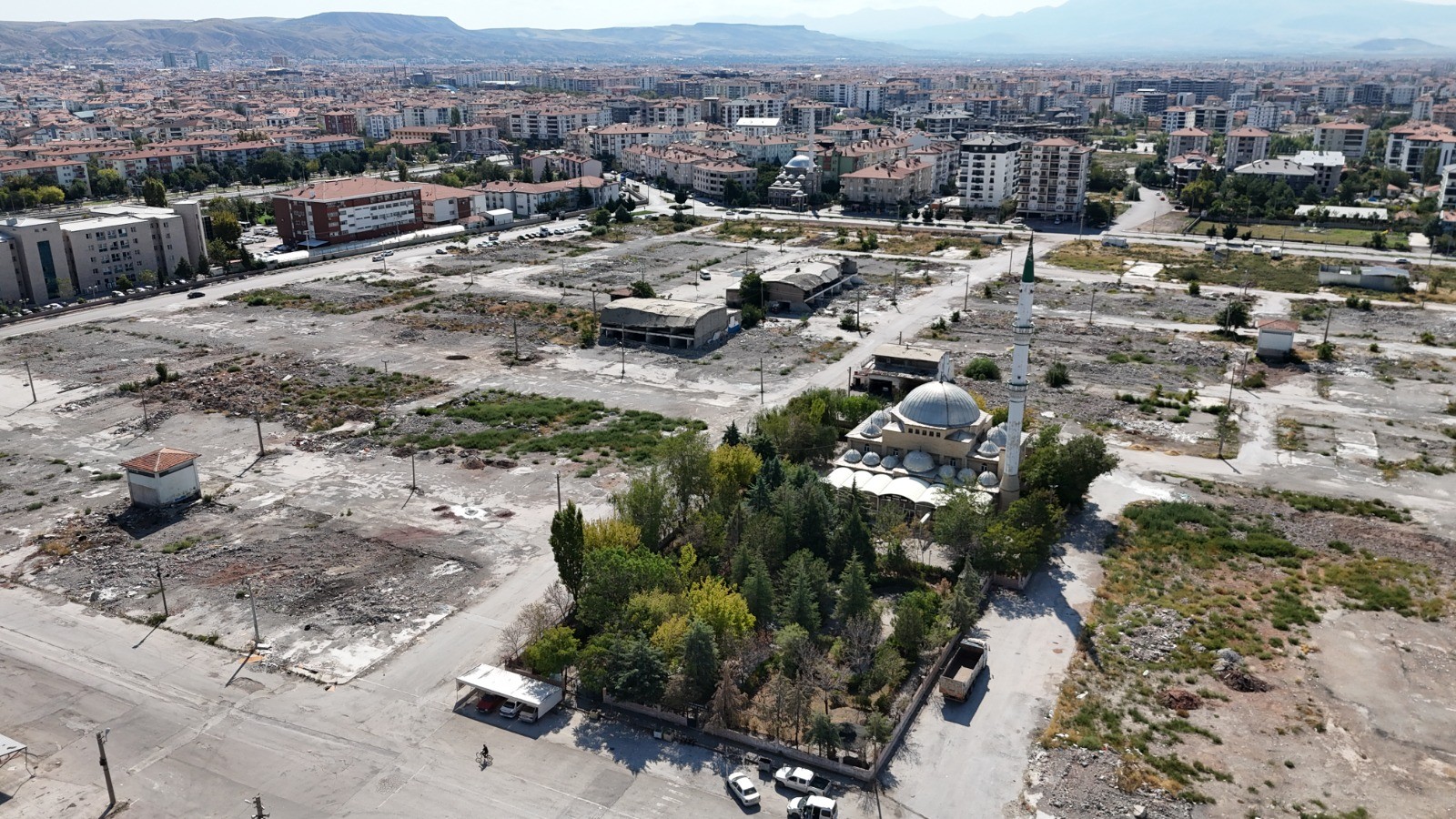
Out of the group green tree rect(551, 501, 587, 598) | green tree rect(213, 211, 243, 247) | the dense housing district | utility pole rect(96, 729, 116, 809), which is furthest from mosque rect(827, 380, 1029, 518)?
green tree rect(213, 211, 243, 247)

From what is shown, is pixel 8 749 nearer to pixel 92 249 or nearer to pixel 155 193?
pixel 92 249

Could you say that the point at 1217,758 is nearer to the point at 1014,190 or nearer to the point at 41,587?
the point at 41,587

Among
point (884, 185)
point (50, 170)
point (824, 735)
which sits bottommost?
point (824, 735)

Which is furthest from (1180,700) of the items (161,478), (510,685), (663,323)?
(663,323)

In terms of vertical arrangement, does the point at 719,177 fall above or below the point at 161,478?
above

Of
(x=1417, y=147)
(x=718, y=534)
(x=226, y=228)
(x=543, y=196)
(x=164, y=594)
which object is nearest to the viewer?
(x=164, y=594)

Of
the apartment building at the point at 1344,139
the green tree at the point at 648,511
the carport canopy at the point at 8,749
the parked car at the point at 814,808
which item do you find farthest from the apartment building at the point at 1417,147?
the carport canopy at the point at 8,749

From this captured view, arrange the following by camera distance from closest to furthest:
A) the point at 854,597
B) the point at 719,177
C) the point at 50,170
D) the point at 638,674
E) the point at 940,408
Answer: the point at 638,674
the point at 854,597
the point at 940,408
the point at 50,170
the point at 719,177

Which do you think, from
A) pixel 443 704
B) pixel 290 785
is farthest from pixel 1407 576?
pixel 290 785

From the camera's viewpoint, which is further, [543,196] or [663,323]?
[543,196]
